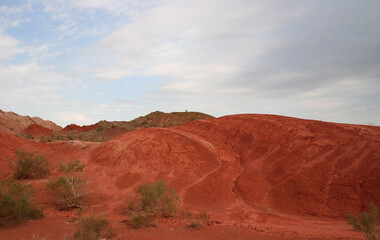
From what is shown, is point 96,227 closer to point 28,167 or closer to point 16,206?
point 16,206

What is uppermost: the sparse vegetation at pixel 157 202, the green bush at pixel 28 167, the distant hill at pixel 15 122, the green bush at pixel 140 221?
the distant hill at pixel 15 122

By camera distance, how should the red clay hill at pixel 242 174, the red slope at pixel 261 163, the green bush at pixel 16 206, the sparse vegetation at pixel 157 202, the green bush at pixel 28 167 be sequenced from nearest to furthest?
the green bush at pixel 16 206
the red clay hill at pixel 242 174
the sparse vegetation at pixel 157 202
the red slope at pixel 261 163
the green bush at pixel 28 167

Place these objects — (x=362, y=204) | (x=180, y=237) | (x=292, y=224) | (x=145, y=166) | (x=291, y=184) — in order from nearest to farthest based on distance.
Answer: (x=180, y=237), (x=292, y=224), (x=362, y=204), (x=291, y=184), (x=145, y=166)

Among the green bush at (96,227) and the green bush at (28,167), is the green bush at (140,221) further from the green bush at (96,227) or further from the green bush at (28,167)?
the green bush at (28,167)

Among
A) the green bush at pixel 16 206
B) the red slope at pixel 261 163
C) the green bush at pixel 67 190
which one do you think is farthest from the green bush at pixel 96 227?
the red slope at pixel 261 163

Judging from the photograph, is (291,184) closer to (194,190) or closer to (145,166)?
(194,190)

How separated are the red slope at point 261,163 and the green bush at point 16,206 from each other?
4117 mm

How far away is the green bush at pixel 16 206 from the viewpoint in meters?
7.70

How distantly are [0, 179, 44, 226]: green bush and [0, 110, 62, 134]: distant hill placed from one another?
103 ft

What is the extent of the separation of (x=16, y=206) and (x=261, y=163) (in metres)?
9.65

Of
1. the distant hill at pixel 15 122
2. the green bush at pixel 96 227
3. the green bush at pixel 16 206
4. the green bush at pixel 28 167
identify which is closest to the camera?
the green bush at pixel 96 227

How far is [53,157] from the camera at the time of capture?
15.4 metres

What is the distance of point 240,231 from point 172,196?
292cm

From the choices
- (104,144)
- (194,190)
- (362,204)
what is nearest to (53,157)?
(104,144)
